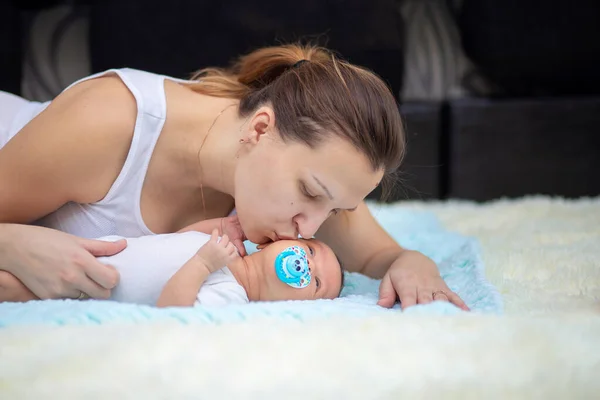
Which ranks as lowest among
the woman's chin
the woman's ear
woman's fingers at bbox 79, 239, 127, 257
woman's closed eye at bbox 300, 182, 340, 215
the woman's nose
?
the woman's chin

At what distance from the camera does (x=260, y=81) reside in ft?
4.60

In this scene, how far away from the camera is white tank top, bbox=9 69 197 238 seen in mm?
1298

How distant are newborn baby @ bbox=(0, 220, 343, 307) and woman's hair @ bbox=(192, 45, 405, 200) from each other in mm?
185

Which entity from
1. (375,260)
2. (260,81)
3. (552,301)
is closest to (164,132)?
(260,81)

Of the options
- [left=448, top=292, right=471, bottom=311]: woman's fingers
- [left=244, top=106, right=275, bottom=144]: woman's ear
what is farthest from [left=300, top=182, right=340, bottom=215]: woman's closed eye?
[left=448, top=292, right=471, bottom=311]: woman's fingers

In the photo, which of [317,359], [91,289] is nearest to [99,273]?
[91,289]

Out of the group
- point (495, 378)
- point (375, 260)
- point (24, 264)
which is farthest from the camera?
point (375, 260)

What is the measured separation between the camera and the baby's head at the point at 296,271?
1188mm

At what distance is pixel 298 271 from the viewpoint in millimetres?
1186

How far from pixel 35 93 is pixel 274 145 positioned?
1.33 m

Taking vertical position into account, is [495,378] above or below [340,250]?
above

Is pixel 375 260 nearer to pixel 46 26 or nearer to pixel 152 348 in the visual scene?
pixel 152 348

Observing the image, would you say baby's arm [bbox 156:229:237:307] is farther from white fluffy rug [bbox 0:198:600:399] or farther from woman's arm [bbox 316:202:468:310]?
woman's arm [bbox 316:202:468:310]

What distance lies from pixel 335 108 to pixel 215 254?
0.30m
